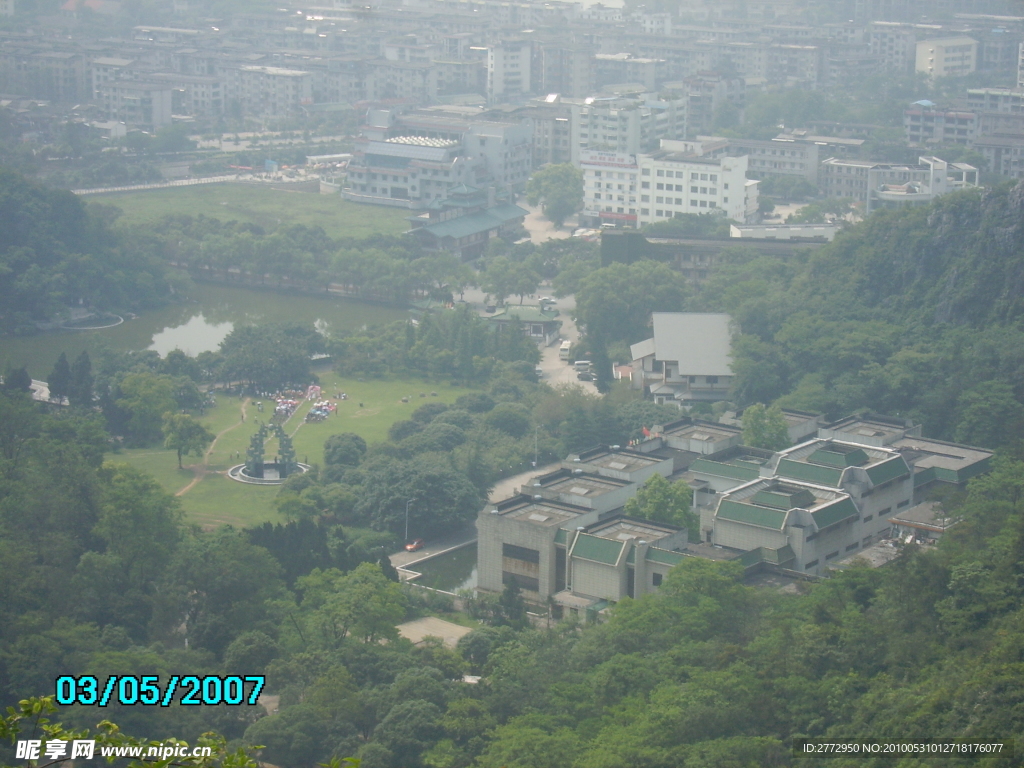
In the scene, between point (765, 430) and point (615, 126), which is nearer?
point (765, 430)

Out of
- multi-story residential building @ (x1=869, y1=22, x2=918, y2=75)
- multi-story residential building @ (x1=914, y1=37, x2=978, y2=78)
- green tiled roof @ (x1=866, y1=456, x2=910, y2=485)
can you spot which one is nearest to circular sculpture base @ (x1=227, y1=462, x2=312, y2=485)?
green tiled roof @ (x1=866, y1=456, x2=910, y2=485)

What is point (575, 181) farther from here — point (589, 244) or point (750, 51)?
point (750, 51)

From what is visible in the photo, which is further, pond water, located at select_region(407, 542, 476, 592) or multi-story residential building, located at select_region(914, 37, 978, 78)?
multi-story residential building, located at select_region(914, 37, 978, 78)

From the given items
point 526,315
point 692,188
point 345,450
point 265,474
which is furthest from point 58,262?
point 692,188

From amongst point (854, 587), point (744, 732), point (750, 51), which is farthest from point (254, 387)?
point (750, 51)

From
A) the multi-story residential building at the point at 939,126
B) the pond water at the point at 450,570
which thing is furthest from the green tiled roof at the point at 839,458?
the multi-story residential building at the point at 939,126
